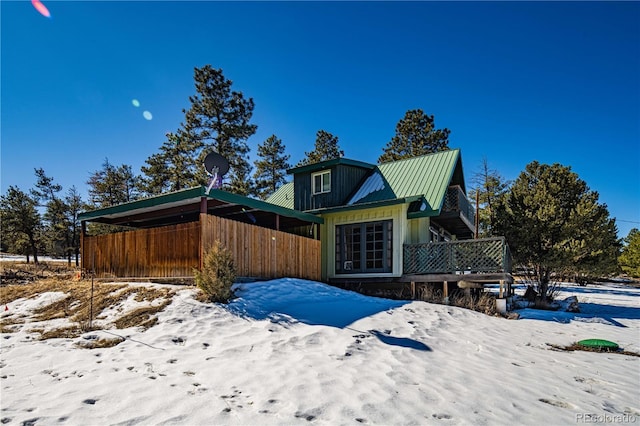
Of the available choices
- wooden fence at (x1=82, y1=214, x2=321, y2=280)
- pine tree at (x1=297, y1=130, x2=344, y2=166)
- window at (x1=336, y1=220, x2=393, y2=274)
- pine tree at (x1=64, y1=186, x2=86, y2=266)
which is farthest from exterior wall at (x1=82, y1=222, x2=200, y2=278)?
pine tree at (x1=297, y1=130, x2=344, y2=166)

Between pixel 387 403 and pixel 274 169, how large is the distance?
31.1 metres

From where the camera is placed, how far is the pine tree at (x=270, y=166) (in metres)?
34.2

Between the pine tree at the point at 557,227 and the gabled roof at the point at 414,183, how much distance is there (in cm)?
325

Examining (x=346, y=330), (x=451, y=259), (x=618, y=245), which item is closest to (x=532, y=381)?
(x=346, y=330)

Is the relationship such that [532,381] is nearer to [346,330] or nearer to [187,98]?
[346,330]

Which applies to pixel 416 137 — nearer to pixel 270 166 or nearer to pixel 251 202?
pixel 270 166

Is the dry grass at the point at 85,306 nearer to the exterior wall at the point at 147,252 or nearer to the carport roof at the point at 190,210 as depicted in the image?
the exterior wall at the point at 147,252

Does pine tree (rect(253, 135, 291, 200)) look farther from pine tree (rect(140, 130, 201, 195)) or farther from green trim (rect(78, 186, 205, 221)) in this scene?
green trim (rect(78, 186, 205, 221))

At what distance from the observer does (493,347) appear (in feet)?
24.5

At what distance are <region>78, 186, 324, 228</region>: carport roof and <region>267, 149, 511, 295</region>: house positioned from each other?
56.4 inches

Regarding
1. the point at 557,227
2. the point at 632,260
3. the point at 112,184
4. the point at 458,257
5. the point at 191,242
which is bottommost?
the point at 632,260

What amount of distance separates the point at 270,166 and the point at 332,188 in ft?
60.4

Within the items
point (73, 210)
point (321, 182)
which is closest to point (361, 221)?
point (321, 182)

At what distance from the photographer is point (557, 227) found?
653 inches
